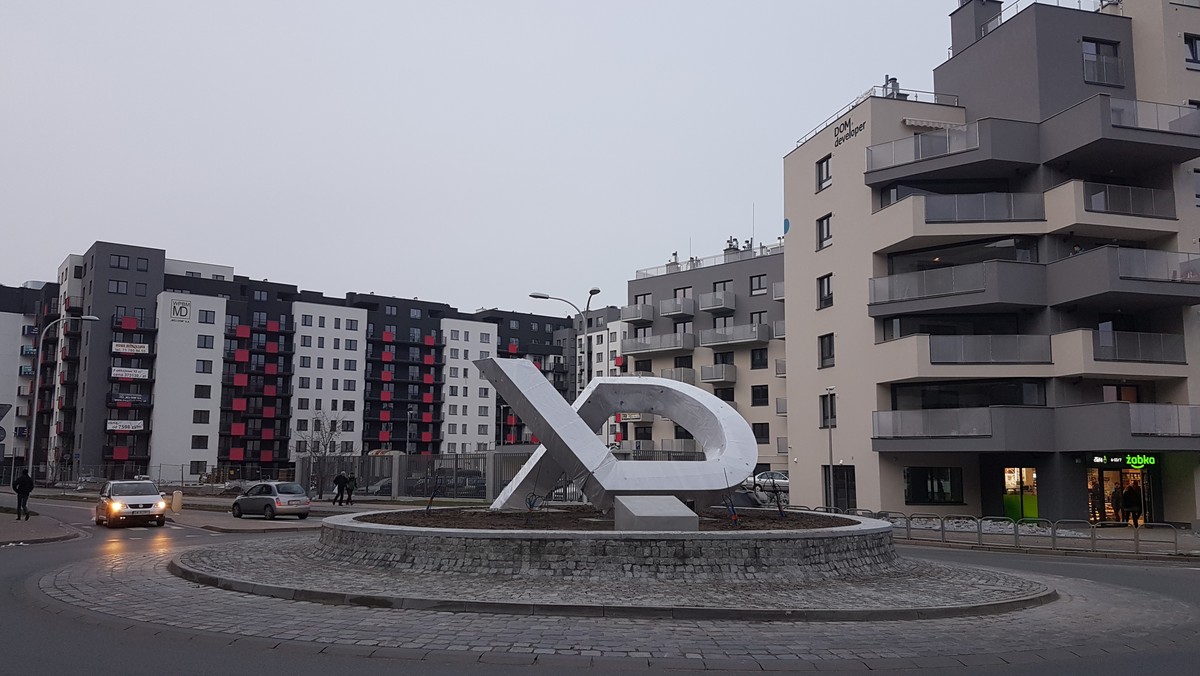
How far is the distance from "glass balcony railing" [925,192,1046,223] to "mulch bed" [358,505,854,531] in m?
18.2

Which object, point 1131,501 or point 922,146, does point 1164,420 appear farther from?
point 922,146

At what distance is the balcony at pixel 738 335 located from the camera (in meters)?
68.7

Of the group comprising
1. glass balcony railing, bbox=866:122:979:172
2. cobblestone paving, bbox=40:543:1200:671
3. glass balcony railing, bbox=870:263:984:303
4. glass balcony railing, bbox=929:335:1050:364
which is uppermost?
glass balcony railing, bbox=866:122:979:172

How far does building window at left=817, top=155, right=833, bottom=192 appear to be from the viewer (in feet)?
140

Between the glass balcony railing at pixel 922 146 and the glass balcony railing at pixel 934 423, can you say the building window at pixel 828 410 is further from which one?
the glass balcony railing at pixel 922 146

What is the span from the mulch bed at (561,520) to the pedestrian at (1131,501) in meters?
19.9

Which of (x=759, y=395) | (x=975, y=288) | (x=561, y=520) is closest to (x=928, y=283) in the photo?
(x=975, y=288)

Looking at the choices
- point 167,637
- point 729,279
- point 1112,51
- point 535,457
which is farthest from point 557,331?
point 167,637

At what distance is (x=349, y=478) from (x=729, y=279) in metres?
38.5

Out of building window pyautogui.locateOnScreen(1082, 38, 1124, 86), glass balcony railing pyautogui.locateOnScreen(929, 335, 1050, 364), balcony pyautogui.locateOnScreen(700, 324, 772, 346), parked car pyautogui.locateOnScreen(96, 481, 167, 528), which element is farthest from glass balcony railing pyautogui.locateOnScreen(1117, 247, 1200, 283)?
balcony pyautogui.locateOnScreen(700, 324, 772, 346)

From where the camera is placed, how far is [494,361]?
19.6 m

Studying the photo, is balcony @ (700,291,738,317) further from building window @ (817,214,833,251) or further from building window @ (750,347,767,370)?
building window @ (817,214,833,251)

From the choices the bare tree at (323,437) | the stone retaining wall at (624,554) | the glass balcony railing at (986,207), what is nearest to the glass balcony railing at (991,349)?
the glass balcony railing at (986,207)

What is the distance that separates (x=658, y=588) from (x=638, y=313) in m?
63.5
